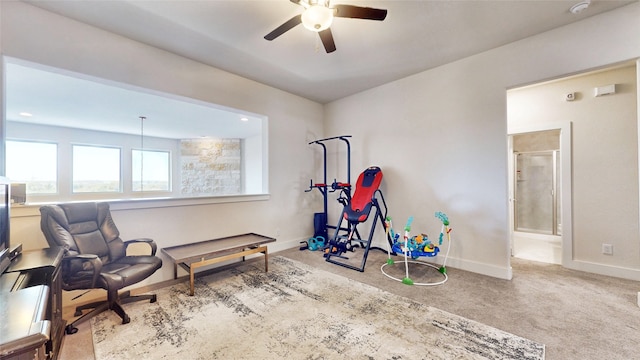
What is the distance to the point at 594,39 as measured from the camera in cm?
247

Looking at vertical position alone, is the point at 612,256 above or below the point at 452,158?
below

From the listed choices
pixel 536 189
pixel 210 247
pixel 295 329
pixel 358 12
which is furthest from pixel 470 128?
pixel 210 247

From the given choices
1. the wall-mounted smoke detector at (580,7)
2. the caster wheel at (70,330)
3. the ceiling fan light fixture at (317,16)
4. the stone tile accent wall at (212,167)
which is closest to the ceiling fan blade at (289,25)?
the ceiling fan light fixture at (317,16)

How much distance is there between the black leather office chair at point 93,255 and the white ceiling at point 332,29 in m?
1.92

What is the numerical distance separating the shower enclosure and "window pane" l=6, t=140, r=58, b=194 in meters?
10.8

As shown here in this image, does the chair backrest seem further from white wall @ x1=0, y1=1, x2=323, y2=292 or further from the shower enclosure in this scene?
the shower enclosure

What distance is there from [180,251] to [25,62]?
2.30 m

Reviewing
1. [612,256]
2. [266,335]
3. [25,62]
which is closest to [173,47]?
[25,62]

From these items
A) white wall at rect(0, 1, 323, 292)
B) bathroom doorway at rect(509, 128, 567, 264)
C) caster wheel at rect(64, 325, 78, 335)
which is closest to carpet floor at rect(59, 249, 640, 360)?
caster wheel at rect(64, 325, 78, 335)

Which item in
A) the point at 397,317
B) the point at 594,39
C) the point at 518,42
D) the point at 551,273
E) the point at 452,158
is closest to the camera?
the point at 397,317

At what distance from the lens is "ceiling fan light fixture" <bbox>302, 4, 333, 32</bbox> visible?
180 cm

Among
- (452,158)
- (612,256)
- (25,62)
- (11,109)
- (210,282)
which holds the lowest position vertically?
(210,282)

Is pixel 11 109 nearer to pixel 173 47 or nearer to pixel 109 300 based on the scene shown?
pixel 173 47

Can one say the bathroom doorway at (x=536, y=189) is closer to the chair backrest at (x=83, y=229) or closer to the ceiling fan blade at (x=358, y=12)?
the ceiling fan blade at (x=358, y=12)
